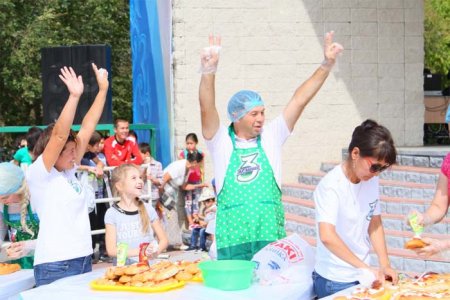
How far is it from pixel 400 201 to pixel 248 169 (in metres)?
5.06

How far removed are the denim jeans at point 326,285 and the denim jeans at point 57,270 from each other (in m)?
1.37

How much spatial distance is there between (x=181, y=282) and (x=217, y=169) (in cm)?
70

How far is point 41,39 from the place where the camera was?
68.4 ft

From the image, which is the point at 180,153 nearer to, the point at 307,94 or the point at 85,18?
the point at 307,94

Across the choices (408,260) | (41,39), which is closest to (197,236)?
(408,260)

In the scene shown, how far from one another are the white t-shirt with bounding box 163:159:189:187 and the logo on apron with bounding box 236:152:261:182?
662 cm

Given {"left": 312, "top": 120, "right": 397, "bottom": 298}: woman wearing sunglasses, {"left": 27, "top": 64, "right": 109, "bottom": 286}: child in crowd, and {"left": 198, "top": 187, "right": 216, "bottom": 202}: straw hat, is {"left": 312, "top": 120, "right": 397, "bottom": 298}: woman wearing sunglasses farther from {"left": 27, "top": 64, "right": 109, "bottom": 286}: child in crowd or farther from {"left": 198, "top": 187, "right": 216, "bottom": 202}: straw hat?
{"left": 198, "top": 187, "right": 216, "bottom": 202}: straw hat

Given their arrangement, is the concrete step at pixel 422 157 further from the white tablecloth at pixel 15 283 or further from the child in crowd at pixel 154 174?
the white tablecloth at pixel 15 283

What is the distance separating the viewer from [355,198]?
4.21m

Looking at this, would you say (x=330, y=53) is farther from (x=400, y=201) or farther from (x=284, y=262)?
(x=400, y=201)

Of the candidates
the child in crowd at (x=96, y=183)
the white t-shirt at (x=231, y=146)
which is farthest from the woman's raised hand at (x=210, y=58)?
the child in crowd at (x=96, y=183)

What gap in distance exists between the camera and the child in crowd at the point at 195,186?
11.4m

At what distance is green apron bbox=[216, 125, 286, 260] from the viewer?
186 inches

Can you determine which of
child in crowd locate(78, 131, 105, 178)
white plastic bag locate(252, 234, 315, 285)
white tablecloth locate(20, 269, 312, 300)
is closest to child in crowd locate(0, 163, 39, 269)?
white tablecloth locate(20, 269, 312, 300)
